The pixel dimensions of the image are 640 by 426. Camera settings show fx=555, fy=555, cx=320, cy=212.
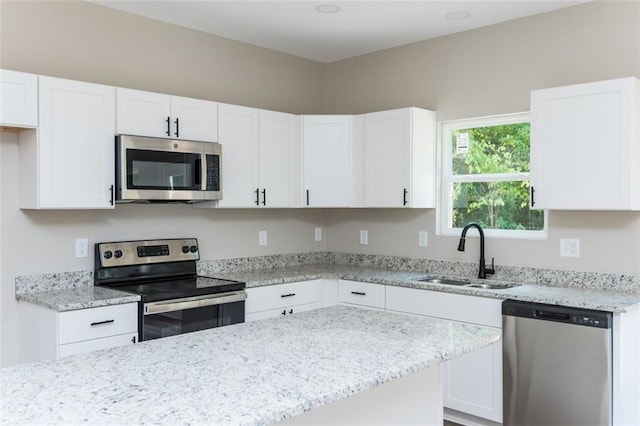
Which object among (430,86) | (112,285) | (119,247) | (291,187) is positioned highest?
(430,86)

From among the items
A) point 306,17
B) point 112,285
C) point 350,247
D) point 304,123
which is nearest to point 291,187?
point 304,123

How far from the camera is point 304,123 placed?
440 cm

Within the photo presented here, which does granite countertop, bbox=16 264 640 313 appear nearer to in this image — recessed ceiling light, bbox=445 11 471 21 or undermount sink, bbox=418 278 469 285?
A: undermount sink, bbox=418 278 469 285

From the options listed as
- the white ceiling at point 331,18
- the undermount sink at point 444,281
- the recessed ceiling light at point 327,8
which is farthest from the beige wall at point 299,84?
the recessed ceiling light at point 327,8

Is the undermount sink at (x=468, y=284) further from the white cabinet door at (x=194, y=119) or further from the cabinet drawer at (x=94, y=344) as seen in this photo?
the cabinet drawer at (x=94, y=344)

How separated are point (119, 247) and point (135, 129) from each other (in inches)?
30.1

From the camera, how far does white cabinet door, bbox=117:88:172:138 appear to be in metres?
3.32

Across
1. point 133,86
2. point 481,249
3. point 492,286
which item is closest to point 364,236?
point 481,249

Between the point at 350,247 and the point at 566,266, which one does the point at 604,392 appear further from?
the point at 350,247

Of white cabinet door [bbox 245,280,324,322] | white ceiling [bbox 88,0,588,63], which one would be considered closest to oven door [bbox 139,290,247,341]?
white cabinet door [bbox 245,280,324,322]

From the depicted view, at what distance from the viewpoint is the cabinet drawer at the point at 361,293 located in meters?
3.93

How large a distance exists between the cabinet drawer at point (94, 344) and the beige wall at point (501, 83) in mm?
2237

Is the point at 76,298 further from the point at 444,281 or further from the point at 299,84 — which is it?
the point at 299,84

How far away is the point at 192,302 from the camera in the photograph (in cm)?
332
